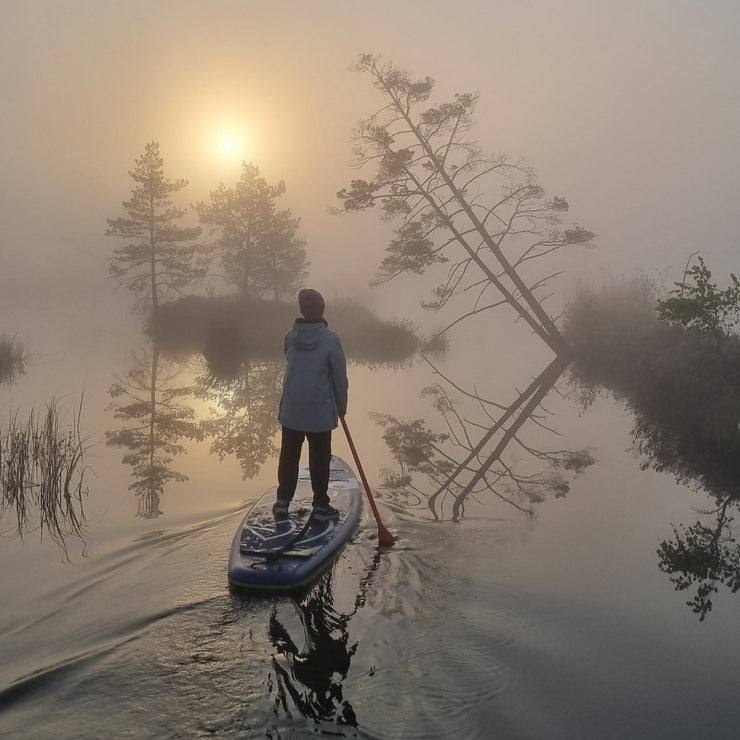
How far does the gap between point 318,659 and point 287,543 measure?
1987 millimetres

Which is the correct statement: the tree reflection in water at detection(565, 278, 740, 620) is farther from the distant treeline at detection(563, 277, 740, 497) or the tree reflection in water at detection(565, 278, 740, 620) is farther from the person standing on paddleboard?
the person standing on paddleboard

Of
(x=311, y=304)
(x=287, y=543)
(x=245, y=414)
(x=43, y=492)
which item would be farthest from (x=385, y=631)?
(x=245, y=414)

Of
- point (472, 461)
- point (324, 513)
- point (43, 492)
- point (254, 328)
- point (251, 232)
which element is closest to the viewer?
point (324, 513)

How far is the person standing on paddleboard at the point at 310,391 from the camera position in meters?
6.95

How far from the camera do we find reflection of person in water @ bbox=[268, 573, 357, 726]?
3.84 metres

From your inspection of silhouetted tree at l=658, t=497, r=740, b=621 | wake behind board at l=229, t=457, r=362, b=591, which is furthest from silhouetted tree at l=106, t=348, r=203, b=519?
silhouetted tree at l=658, t=497, r=740, b=621

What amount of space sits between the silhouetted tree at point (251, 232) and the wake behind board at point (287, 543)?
118ft

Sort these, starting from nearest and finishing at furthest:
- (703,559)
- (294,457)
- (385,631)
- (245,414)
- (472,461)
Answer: (385,631)
(703,559)
(294,457)
(472,461)
(245,414)

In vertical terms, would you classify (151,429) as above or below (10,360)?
below

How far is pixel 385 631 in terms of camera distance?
488cm

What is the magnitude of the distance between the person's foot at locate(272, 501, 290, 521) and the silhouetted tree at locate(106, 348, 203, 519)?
→ 6.52 feet

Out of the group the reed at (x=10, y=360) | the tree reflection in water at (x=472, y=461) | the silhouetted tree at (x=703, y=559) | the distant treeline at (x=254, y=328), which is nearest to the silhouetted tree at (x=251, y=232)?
the distant treeline at (x=254, y=328)

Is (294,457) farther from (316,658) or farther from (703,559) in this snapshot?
(703,559)

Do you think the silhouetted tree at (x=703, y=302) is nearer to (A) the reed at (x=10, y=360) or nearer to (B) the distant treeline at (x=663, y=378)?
(B) the distant treeline at (x=663, y=378)
